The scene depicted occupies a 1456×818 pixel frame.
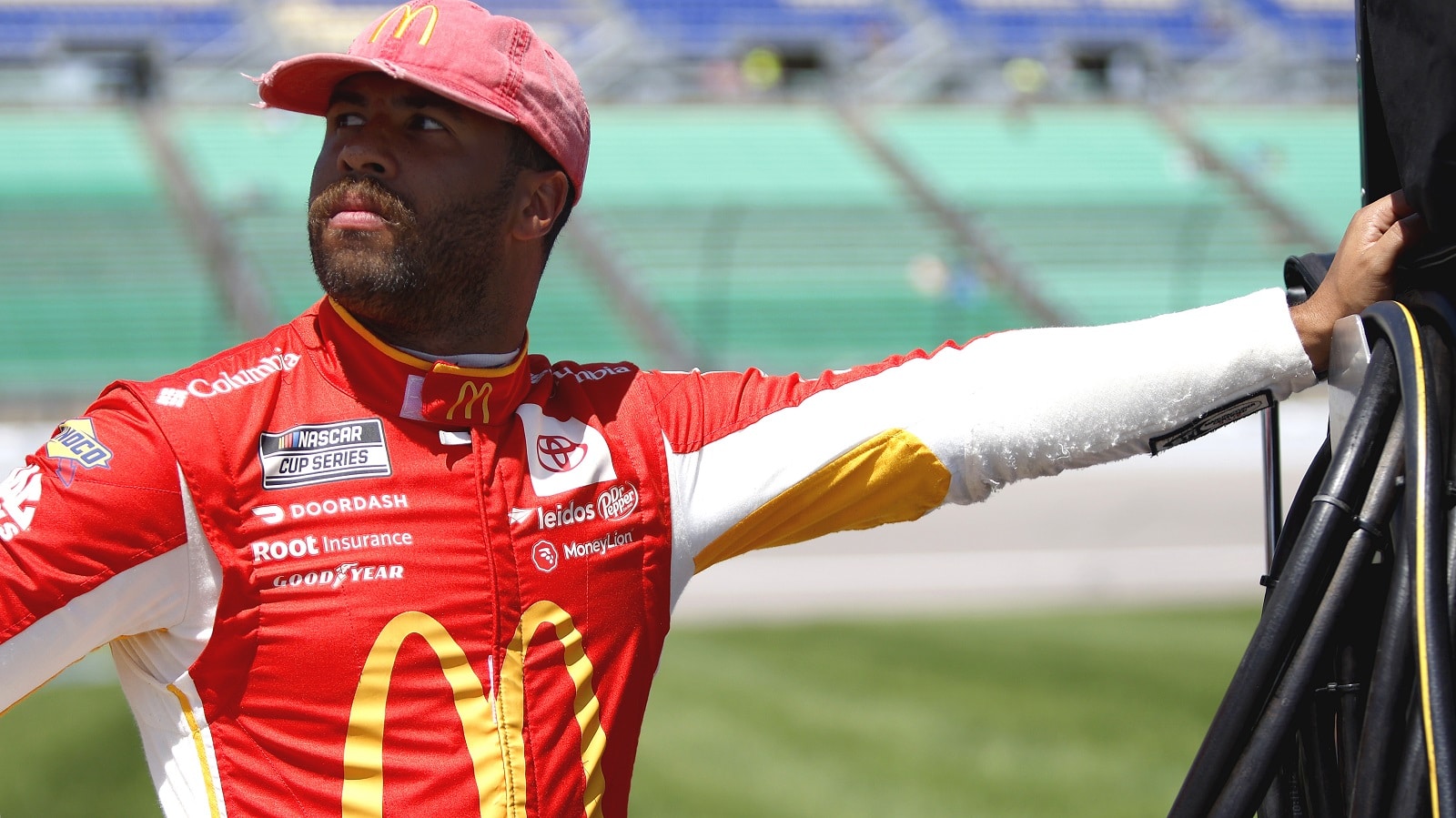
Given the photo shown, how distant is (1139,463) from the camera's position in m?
10.5

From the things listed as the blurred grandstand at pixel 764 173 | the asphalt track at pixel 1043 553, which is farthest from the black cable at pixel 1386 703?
the blurred grandstand at pixel 764 173

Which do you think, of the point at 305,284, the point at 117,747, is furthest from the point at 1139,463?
the point at 305,284

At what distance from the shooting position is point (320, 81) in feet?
6.58

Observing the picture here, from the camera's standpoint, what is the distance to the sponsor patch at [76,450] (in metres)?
1.71

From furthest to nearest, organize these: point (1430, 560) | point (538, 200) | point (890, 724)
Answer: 1. point (890, 724)
2. point (538, 200)
3. point (1430, 560)

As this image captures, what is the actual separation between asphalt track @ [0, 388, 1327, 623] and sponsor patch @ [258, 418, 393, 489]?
228 inches

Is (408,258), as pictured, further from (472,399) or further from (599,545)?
(599,545)

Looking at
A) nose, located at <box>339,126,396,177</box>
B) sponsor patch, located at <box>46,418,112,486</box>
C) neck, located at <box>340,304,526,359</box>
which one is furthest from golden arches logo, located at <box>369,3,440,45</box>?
sponsor patch, located at <box>46,418,112,486</box>

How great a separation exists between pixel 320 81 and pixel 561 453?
0.59 m

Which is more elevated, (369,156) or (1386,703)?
(369,156)

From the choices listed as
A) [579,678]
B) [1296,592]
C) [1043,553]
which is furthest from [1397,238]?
[1043,553]

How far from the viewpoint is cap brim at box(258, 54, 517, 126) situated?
1865 millimetres

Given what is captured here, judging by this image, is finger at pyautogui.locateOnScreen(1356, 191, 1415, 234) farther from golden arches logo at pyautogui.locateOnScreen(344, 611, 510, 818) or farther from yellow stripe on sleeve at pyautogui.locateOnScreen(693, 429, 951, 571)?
golden arches logo at pyautogui.locateOnScreen(344, 611, 510, 818)

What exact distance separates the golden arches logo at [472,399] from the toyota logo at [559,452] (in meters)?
0.09
